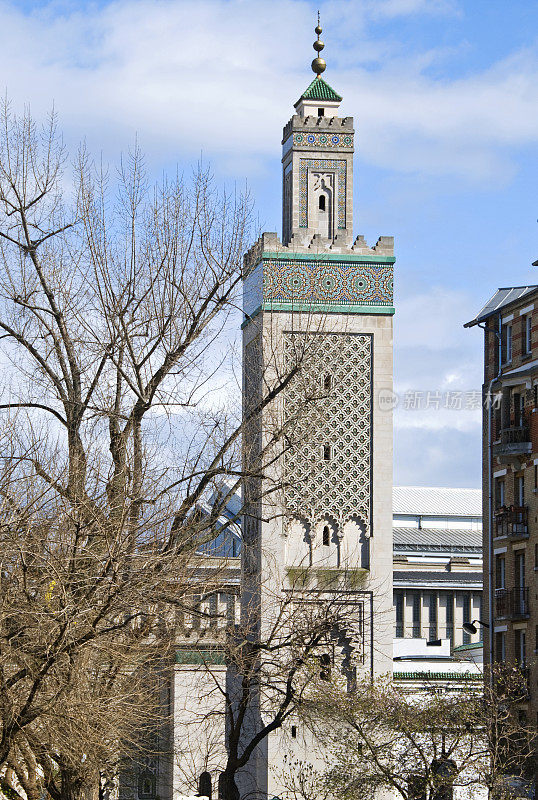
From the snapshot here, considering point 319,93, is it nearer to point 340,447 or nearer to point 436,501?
point 340,447

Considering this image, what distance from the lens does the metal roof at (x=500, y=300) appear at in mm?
38247

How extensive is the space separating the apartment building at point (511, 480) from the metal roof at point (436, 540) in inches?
1272

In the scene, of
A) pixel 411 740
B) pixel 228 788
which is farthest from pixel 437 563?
pixel 228 788

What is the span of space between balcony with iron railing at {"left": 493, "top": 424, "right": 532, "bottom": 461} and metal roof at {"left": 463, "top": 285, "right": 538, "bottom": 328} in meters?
3.48

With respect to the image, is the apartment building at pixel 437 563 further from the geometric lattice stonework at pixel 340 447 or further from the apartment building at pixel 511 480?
the geometric lattice stonework at pixel 340 447

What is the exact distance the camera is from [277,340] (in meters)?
31.4

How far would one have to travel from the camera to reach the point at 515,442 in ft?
119

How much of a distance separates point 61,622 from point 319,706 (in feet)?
53.2

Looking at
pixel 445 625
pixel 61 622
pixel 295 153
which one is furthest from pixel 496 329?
pixel 445 625

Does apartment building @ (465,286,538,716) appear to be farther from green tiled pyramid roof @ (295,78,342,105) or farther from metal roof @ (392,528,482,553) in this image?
metal roof @ (392,528,482,553)

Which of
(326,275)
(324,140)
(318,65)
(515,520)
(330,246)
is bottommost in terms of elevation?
(515,520)

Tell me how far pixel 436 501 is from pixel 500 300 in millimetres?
37763

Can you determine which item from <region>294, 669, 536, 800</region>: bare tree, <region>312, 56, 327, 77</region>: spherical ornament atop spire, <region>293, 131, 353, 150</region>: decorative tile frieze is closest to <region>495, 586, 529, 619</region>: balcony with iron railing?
<region>294, 669, 536, 800</region>: bare tree

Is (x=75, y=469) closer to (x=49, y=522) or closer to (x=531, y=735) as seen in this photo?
(x=49, y=522)
